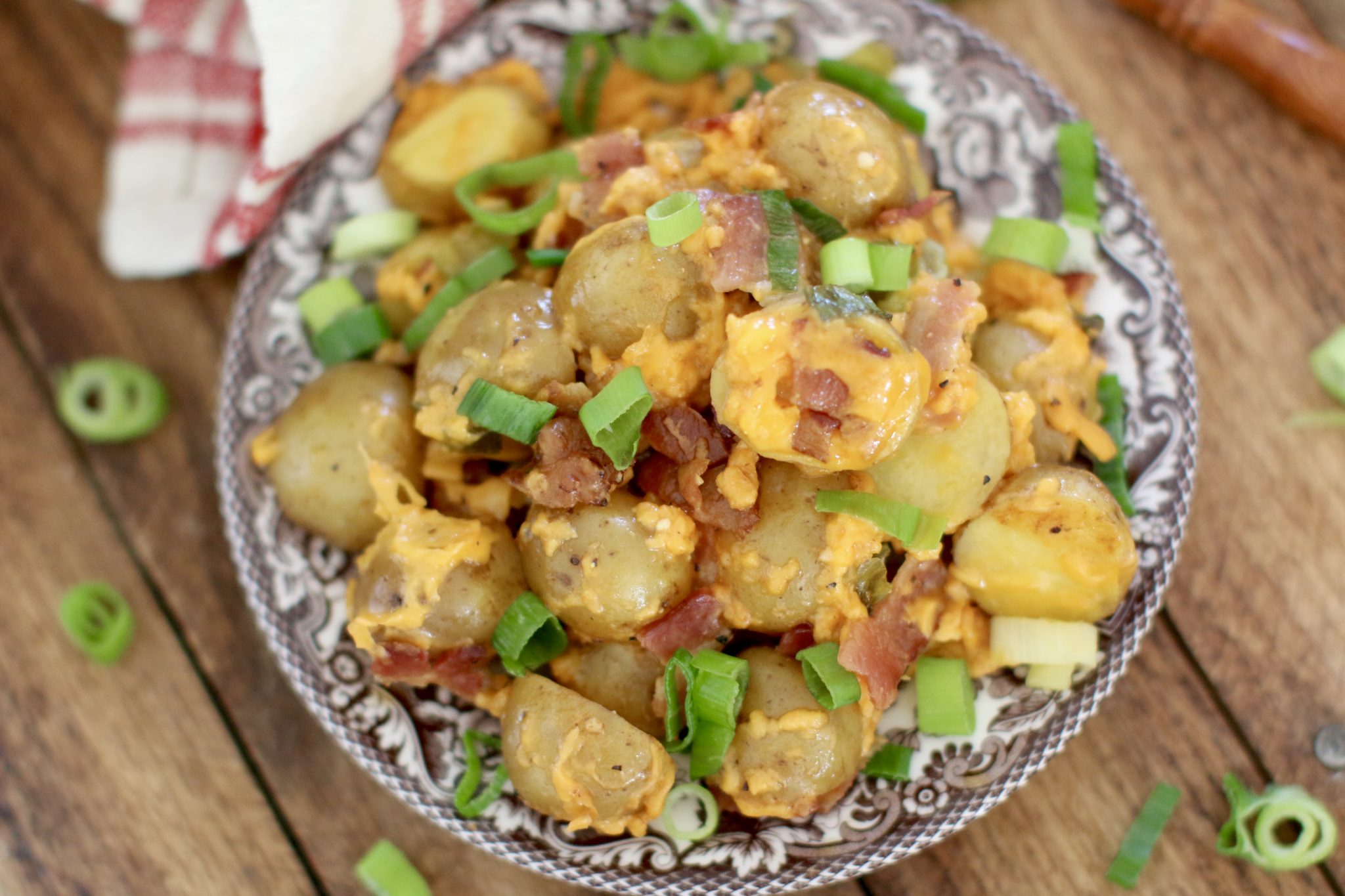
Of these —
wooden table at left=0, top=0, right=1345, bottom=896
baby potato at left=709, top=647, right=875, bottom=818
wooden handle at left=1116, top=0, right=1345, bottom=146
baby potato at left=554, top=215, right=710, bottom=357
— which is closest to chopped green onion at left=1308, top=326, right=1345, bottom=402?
wooden table at left=0, top=0, right=1345, bottom=896

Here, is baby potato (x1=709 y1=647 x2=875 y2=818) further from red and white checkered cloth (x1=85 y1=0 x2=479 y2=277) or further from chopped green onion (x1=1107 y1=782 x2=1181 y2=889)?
red and white checkered cloth (x1=85 y1=0 x2=479 y2=277)

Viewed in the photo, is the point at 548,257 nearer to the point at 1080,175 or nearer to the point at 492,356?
the point at 492,356

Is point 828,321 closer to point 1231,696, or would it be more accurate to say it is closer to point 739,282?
point 739,282

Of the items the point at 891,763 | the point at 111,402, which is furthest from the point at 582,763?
the point at 111,402

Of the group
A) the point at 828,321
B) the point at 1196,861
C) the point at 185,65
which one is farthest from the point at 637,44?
the point at 1196,861

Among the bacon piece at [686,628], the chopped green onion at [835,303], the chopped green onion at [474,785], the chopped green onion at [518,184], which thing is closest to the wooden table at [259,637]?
the chopped green onion at [474,785]

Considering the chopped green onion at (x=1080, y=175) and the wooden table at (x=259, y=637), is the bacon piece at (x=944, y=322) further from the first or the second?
the wooden table at (x=259, y=637)
